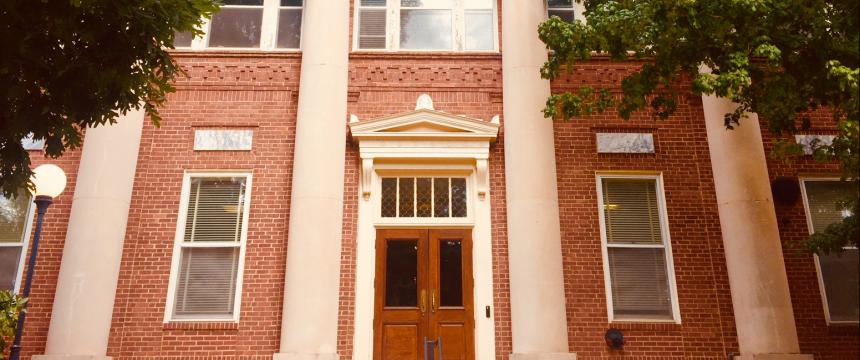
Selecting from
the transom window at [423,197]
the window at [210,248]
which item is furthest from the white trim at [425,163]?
the window at [210,248]

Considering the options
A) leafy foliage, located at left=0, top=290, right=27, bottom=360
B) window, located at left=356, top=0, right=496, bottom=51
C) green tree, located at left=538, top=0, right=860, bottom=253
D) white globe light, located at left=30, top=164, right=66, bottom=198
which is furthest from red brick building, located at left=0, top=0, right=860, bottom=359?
green tree, located at left=538, top=0, right=860, bottom=253

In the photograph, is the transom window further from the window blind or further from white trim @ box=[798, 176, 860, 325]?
white trim @ box=[798, 176, 860, 325]

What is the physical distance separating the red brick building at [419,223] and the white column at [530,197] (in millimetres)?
36

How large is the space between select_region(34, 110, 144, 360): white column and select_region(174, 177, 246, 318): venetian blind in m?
1.04

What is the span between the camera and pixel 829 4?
7.95m

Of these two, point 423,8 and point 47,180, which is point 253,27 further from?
point 47,180

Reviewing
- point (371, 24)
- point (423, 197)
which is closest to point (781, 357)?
point (423, 197)

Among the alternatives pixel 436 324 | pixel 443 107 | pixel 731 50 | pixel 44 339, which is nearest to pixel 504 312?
pixel 436 324

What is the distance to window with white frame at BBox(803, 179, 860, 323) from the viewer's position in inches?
404

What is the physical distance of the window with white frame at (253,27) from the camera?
11.7 meters

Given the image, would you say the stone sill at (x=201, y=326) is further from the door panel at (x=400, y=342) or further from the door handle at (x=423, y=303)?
the door handle at (x=423, y=303)

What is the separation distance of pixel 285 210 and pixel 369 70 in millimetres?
2985

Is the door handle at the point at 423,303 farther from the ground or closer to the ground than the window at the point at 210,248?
closer to the ground

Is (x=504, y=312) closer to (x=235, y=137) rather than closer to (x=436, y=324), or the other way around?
(x=436, y=324)
